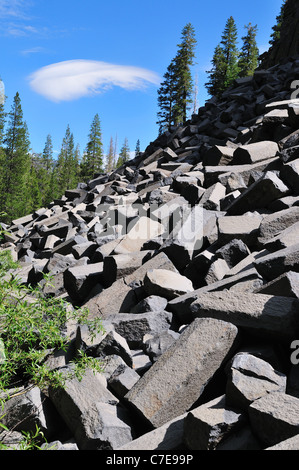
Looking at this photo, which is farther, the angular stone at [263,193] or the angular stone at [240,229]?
the angular stone at [263,193]

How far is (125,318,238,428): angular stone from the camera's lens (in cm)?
287

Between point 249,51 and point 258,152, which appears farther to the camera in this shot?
point 249,51

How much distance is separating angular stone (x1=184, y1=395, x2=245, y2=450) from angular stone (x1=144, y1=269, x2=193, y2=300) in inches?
81.2

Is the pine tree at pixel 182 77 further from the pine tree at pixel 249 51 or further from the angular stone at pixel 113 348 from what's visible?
the angular stone at pixel 113 348

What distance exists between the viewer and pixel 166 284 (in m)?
4.55

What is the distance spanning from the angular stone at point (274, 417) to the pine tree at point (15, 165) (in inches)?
1284

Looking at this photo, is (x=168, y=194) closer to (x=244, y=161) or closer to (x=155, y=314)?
(x=244, y=161)

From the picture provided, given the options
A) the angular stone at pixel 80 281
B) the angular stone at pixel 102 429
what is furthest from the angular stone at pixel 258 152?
the angular stone at pixel 102 429

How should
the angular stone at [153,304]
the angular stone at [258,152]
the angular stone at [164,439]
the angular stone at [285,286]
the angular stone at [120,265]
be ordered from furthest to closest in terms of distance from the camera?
the angular stone at [258,152]
the angular stone at [120,265]
the angular stone at [153,304]
the angular stone at [285,286]
the angular stone at [164,439]

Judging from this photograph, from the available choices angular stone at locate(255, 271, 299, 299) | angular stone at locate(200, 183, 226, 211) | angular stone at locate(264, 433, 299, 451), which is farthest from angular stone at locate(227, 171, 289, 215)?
angular stone at locate(264, 433, 299, 451)

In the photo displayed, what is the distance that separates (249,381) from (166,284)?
2.15m

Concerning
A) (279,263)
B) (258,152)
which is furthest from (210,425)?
(258,152)

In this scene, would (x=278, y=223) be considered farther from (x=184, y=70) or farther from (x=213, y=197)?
(x=184, y=70)

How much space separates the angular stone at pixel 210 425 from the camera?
228cm
